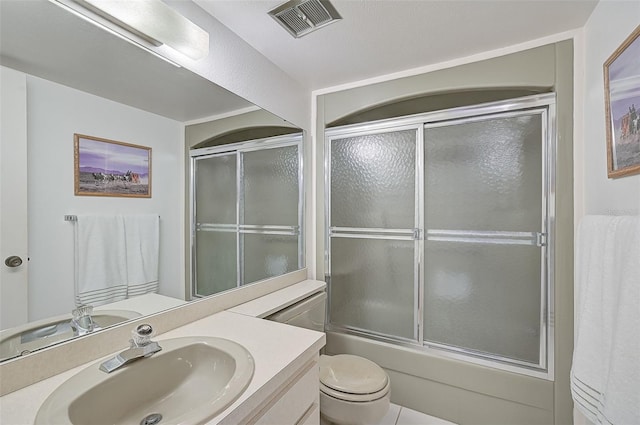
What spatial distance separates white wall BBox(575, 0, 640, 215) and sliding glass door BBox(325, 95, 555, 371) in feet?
0.61

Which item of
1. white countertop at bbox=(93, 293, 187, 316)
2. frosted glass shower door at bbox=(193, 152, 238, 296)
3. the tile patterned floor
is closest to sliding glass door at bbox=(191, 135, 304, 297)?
frosted glass shower door at bbox=(193, 152, 238, 296)

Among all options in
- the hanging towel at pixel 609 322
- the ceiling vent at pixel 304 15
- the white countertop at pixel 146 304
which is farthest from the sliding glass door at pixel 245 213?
the hanging towel at pixel 609 322

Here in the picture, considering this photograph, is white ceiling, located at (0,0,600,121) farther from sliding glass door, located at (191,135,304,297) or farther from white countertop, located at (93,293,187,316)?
white countertop, located at (93,293,187,316)

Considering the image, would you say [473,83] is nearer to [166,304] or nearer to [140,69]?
[140,69]

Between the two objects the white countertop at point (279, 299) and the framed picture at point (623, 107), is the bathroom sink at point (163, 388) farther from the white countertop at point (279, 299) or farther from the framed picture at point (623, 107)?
the framed picture at point (623, 107)

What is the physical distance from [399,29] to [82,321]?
1.96 meters

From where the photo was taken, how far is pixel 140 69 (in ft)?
3.72

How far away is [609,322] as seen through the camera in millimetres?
938

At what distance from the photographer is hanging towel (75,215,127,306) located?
97 cm

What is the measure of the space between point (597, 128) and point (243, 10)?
183 centimetres

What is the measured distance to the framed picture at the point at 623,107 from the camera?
1000 mm

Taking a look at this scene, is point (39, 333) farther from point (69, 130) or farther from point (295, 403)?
point (295, 403)

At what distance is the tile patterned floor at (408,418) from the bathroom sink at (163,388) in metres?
1.40

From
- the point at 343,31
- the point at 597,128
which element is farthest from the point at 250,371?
the point at 597,128
